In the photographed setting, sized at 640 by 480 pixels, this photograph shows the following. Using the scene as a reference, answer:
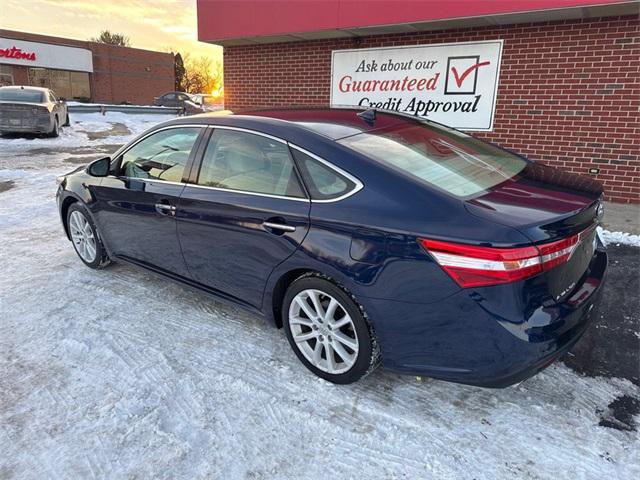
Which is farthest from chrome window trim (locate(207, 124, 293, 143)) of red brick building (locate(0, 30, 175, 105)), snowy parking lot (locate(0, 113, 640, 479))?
red brick building (locate(0, 30, 175, 105))

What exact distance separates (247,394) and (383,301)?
989mm

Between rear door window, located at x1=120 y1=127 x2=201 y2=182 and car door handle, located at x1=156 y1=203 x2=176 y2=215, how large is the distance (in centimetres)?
19

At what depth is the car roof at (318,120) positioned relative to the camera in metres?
2.86

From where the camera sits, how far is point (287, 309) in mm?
2805

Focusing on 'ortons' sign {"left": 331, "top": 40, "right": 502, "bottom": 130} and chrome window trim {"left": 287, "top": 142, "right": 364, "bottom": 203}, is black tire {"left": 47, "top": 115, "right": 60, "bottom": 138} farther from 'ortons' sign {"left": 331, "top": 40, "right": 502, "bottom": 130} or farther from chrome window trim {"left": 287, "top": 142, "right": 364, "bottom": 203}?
chrome window trim {"left": 287, "top": 142, "right": 364, "bottom": 203}

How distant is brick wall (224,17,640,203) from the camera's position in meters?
5.95

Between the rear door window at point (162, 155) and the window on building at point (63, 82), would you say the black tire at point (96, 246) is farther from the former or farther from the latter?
the window on building at point (63, 82)

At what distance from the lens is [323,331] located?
2.66m

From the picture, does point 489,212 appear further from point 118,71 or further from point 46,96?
point 118,71

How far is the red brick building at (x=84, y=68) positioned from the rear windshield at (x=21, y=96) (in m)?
23.6

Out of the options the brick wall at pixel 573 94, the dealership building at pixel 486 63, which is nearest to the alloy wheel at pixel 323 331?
the dealership building at pixel 486 63

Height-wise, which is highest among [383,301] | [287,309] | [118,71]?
[118,71]

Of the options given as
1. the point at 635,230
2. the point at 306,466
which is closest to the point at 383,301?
the point at 306,466

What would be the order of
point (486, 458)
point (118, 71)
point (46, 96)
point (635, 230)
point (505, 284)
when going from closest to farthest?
point (505, 284), point (486, 458), point (635, 230), point (46, 96), point (118, 71)
